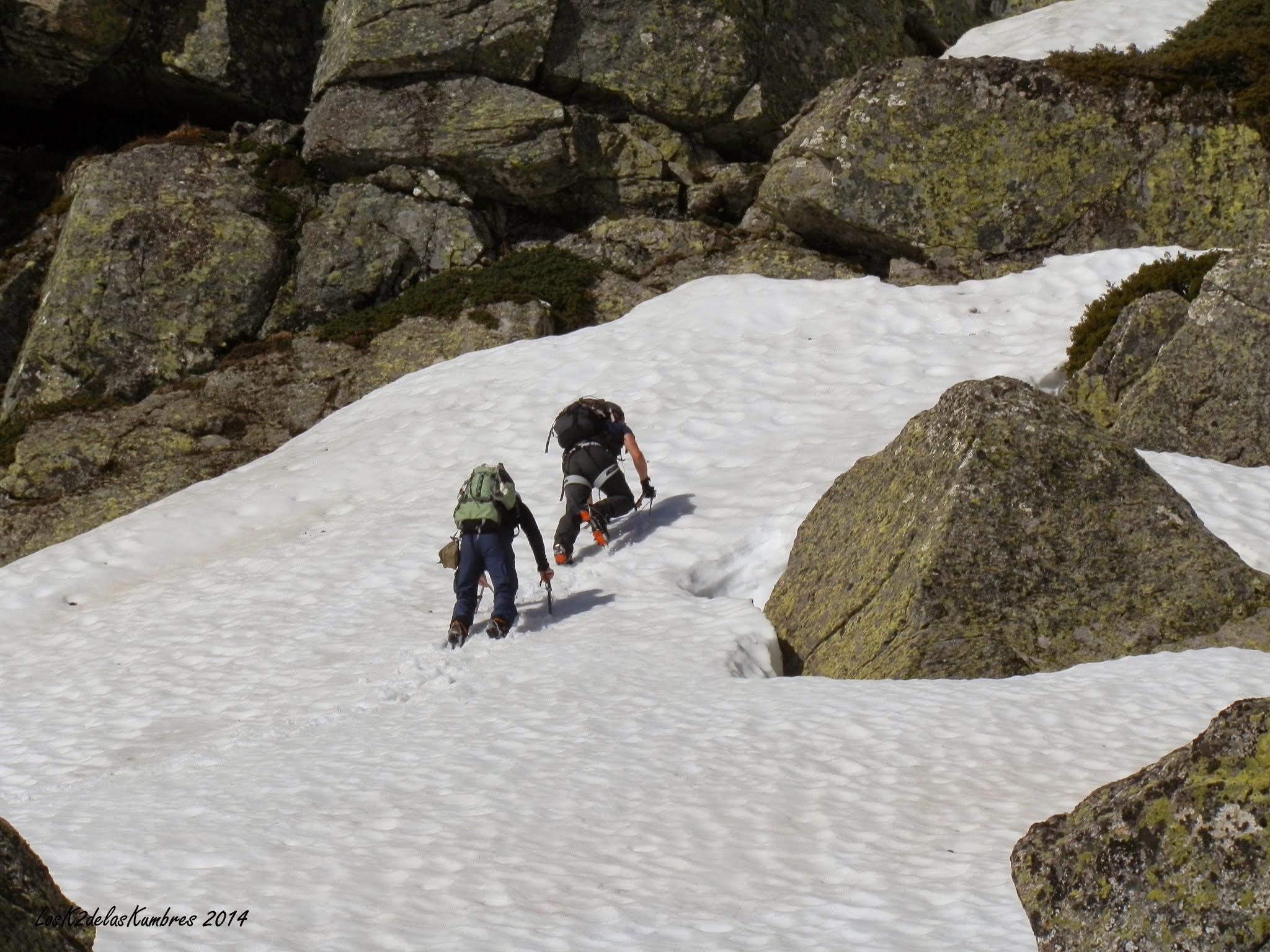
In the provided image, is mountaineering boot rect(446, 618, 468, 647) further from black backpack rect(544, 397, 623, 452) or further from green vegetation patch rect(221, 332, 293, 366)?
green vegetation patch rect(221, 332, 293, 366)

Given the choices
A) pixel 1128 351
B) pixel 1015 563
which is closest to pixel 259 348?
pixel 1128 351

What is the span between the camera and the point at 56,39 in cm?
2977

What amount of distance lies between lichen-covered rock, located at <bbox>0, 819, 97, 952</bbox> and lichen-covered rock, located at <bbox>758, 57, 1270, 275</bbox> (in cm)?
2233

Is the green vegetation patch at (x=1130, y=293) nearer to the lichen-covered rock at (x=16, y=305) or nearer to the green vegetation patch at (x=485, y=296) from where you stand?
the green vegetation patch at (x=485, y=296)

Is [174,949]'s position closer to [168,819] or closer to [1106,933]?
[168,819]

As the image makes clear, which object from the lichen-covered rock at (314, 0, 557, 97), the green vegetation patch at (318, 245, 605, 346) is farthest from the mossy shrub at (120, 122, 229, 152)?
the green vegetation patch at (318, 245, 605, 346)

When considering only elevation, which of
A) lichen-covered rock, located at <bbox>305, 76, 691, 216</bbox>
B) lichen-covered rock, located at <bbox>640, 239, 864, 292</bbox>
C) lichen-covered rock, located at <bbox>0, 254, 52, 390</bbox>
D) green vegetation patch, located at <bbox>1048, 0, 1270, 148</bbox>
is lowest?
lichen-covered rock, located at <bbox>0, 254, 52, 390</bbox>

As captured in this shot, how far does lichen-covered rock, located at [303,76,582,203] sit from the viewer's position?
28672 mm

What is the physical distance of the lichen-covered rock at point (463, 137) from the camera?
28.7 meters

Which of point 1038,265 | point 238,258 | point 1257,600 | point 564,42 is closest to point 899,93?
point 1038,265

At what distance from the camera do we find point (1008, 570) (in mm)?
12094

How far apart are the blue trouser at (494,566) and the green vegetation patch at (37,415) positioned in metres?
13.4

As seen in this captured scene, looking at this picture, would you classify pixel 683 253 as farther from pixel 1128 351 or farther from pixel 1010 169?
pixel 1128 351

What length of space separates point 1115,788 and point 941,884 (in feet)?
4.27
